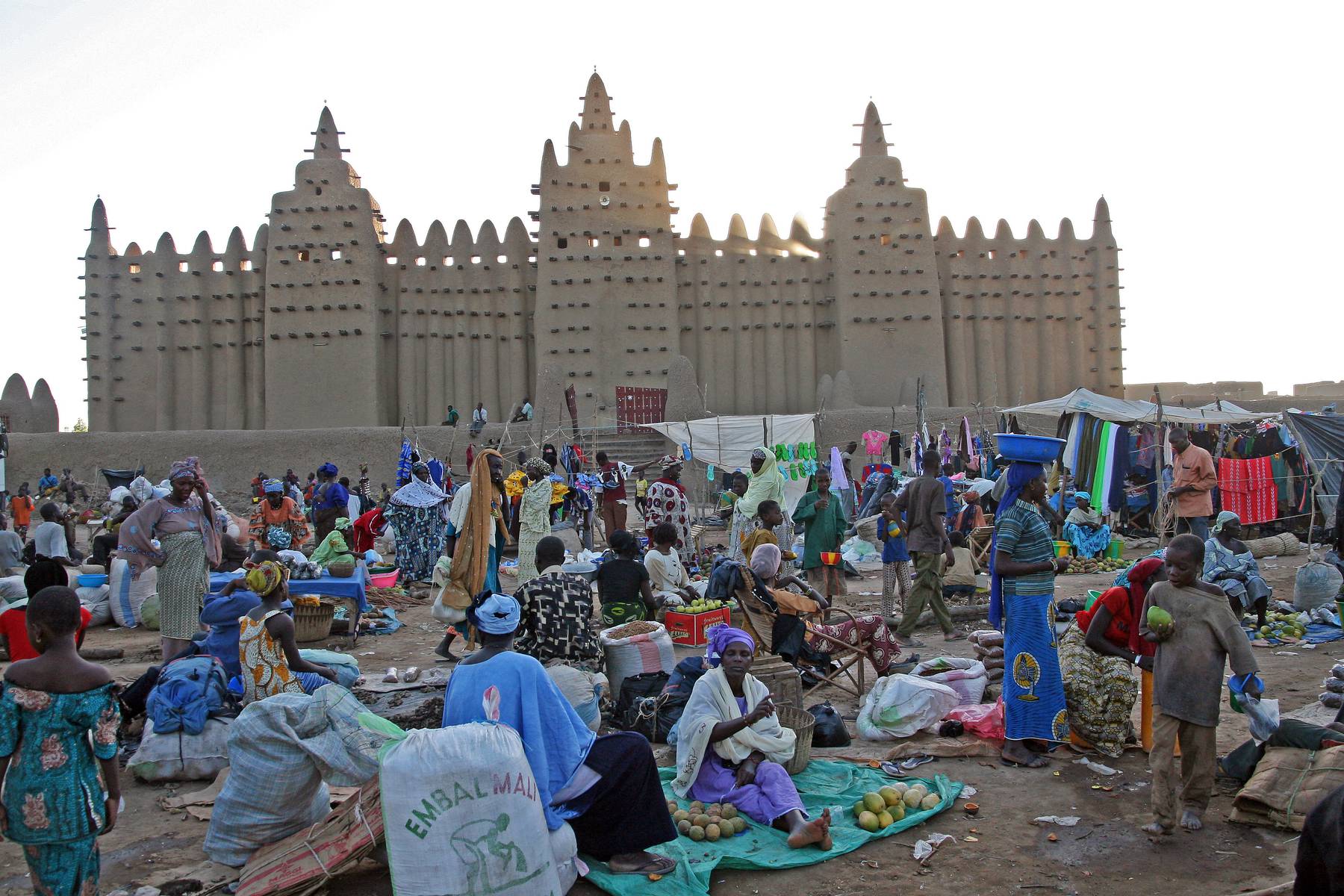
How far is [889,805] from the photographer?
5.21m

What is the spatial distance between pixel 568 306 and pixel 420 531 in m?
17.2

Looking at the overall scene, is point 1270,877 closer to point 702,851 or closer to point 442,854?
point 702,851

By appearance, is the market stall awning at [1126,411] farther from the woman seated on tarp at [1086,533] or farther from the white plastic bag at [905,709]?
the white plastic bag at [905,709]

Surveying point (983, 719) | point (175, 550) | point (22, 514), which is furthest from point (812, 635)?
point (22, 514)

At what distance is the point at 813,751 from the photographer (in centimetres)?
636

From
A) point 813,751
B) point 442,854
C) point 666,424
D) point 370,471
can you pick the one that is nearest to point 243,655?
point 442,854

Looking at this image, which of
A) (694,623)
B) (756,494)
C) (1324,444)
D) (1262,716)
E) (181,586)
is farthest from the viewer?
(1324,444)

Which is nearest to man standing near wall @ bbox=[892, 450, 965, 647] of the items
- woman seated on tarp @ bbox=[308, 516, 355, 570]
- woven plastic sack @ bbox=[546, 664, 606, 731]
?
woven plastic sack @ bbox=[546, 664, 606, 731]

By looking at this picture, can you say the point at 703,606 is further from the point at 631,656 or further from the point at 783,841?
the point at 783,841

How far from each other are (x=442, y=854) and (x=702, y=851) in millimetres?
1381

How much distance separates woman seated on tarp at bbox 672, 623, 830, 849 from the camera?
205 inches

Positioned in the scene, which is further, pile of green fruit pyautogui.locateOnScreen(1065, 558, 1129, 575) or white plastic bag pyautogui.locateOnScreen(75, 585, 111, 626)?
pile of green fruit pyautogui.locateOnScreen(1065, 558, 1129, 575)

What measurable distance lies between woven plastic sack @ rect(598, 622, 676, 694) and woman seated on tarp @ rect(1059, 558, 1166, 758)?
2526 mm

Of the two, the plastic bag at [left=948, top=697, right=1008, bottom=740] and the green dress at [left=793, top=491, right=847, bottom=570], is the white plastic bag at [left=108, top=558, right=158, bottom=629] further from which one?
the plastic bag at [left=948, top=697, right=1008, bottom=740]
